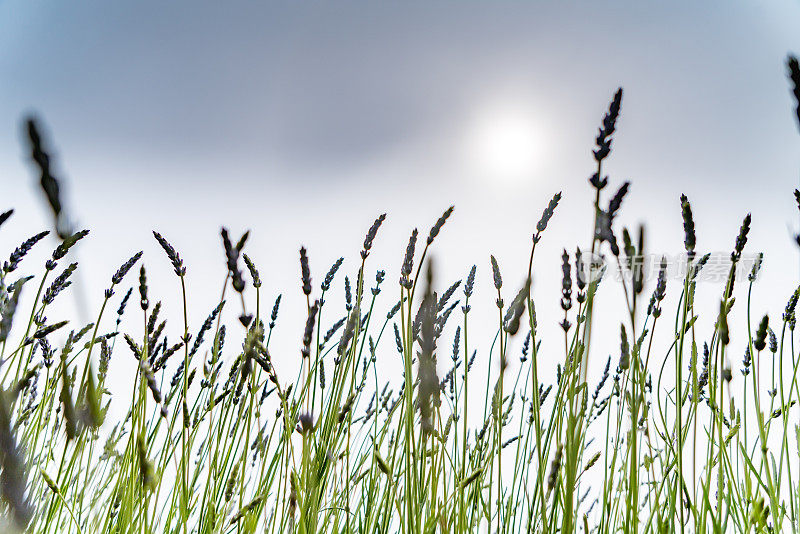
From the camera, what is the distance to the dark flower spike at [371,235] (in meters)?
1.35

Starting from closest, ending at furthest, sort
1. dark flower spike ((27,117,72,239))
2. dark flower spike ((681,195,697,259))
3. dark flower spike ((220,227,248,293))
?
dark flower spike ((27,117,72,239))
dark flower spike ((220,227,248,293))
dark flower spike ((681,195,697,259))

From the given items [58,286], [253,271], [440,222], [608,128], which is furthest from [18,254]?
[608,128]

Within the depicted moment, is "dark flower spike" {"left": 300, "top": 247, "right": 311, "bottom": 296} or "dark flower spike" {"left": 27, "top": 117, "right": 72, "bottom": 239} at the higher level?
"dark flower spike" {"left": 300, "top": 247, "right": 311, "bottom": 296}

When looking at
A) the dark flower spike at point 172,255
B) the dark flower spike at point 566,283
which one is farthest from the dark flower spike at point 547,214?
the dark flower spike at point 172,255

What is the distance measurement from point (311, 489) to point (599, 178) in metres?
0.85

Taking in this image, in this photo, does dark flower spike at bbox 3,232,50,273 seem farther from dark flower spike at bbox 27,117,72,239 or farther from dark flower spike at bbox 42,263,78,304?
dark flower spike at bbox 27,117,72,239

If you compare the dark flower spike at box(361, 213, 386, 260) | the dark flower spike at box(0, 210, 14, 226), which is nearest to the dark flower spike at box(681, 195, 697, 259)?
the dark flower spike at box(361, 213, 386, 260)

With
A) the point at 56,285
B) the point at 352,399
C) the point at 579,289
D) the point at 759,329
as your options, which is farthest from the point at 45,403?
the point at 759,329

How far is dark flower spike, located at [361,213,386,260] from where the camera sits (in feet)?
4.44

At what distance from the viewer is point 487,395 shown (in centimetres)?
169

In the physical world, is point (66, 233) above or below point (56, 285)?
below

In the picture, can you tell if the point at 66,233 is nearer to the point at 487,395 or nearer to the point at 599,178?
the point at 599,178

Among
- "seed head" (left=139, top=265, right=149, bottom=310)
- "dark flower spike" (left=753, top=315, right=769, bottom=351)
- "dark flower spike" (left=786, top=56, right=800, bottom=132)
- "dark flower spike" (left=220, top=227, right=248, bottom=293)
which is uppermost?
"dark flower spike" (left=786, top=56, right=800, bottom=132)

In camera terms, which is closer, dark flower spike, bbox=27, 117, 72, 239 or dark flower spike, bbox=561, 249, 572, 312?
dark flower spike, bbox=27, 117, 72, 239
